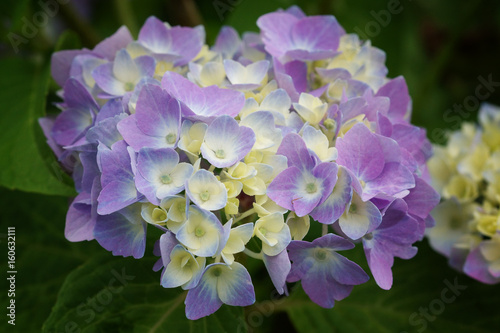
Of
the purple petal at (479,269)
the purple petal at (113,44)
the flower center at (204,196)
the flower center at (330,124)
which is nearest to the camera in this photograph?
the flower center at (204,196)

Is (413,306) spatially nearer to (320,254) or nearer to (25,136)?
(320,254)


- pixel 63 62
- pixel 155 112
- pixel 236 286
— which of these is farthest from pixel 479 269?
pixel 63 62

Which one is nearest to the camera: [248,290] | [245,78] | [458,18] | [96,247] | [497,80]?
[248,290]

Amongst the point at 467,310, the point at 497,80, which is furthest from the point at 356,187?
the point at 497,80

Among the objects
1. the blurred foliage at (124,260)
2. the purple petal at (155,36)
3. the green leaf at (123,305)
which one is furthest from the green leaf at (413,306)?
the purple petal at (155,36)

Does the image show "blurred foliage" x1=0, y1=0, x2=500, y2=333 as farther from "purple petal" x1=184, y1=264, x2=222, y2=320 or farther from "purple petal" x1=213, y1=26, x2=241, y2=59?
"purple petal" x1=213, y1=26, x2=241, y2=59

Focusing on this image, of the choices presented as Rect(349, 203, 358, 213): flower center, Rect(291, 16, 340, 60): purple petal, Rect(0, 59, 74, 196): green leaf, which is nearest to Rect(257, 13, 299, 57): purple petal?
Rect(291, 16, 340, 60): purple petal

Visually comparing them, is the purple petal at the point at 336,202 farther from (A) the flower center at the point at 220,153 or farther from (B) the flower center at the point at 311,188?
(A) the flower center at the point at 220,153

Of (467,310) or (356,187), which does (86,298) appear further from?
(467,310)
